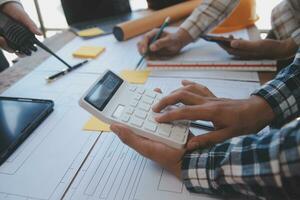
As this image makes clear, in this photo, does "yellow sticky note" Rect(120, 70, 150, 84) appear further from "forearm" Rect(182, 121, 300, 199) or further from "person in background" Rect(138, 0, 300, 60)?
"forearm" Rect(182, 121, 300, 199)

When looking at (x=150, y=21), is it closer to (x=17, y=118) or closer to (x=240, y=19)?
(x=240, y=19)

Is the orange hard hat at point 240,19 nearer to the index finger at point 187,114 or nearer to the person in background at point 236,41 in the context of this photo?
the person in background at point 236,41

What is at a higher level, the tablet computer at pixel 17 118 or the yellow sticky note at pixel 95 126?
the tablet computer at pixel 17 118

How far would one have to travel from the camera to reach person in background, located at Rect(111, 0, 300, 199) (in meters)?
0.39

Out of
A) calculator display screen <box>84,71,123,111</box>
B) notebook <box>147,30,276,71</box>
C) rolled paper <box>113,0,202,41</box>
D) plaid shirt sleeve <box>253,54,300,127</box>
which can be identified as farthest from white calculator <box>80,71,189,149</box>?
rolled paper <box>113,0,202,41</box>

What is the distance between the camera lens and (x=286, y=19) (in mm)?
948

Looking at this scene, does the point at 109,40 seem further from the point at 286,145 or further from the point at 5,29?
the point at 286,145

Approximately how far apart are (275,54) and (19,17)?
0.78m

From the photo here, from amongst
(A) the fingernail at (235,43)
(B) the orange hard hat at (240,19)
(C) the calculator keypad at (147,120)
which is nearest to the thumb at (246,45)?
(A) the fingernail at (235,43)

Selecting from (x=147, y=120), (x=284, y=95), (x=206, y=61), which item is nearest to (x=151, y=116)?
(x=147, y=120)

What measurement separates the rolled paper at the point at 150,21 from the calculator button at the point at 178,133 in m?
0.66

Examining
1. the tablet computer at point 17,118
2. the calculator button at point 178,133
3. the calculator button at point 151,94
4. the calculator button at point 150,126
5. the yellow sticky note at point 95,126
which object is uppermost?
the calculator button at point 151,94

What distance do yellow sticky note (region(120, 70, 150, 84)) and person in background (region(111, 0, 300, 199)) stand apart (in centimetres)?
22

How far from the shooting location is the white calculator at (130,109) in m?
0.51
